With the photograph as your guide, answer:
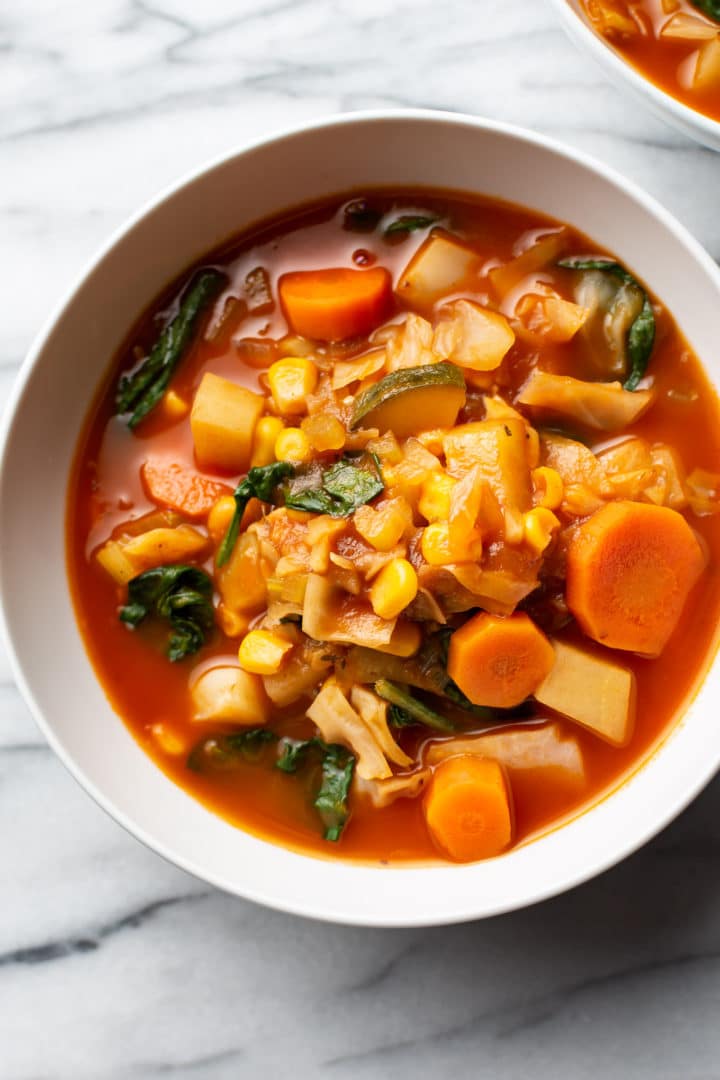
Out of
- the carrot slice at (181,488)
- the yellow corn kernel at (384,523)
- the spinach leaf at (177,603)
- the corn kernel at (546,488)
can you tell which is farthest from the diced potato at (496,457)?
the spinach leaf at (177,603)

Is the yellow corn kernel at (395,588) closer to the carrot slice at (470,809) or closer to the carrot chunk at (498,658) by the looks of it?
the carrot chunk at (498,658)

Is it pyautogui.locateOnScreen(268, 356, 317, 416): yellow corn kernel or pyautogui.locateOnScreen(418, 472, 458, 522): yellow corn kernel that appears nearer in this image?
pyautogui.locateOnScreen(418, 472, 458, 522): yellow corn kernel

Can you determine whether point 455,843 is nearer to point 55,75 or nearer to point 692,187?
point 692,187

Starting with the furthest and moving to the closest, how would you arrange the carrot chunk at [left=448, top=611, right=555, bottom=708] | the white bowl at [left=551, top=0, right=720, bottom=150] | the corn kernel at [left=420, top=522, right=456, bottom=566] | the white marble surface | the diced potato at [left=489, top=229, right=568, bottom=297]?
the white marble surface
the diced potato at [left=489, top=229, right=568, bottom=297]
the carrot chunk at [left=448, top=611, right=555, bottom=708]
the corn kernel at [left=420, top=522, right=456, bottom=566]
the white bowl at [left=551, top=0, right=720, bottom=150]

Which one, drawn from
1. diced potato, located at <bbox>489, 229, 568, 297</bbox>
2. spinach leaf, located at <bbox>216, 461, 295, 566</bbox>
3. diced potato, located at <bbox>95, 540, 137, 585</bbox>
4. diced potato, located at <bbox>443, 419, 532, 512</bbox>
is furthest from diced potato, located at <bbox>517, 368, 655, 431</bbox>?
diced potato, located at <bbox>95, 540, 137, 585</bbox>

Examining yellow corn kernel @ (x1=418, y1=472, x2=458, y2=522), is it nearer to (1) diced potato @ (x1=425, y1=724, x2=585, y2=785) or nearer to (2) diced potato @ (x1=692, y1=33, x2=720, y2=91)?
(1) diced potato @ (x1=425, y1=724, x2=585, y2=785)

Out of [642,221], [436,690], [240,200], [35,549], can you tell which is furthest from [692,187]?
[35,549]
